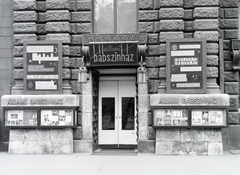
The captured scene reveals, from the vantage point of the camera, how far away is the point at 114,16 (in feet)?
44.0

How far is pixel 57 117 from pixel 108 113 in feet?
8.22

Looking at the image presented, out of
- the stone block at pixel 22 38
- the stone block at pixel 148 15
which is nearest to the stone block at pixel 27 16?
the stone block at pixel 22 38

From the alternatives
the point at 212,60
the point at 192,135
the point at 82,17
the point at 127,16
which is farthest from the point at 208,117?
the point at 82,17

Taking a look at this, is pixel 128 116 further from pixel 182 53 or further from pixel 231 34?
pixel 231 34

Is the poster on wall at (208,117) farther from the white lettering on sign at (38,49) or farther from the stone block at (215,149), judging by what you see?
the white lettering on sign at (38,49)

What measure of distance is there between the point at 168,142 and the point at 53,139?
158 inches

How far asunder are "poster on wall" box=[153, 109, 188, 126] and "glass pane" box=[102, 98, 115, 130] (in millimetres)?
2511

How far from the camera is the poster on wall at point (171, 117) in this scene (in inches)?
481

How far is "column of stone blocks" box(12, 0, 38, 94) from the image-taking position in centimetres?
1291

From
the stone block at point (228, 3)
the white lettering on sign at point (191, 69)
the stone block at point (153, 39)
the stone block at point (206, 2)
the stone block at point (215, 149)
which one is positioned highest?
the stone block at point (228, 3)

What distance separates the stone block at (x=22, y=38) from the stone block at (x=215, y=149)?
285 inches

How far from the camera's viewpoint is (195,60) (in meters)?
12.3

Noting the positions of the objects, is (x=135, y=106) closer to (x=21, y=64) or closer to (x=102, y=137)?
(x=102, y=137)

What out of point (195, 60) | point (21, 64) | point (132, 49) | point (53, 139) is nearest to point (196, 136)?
point (195, 60)
